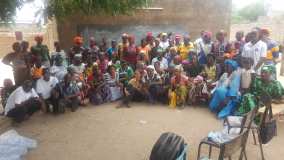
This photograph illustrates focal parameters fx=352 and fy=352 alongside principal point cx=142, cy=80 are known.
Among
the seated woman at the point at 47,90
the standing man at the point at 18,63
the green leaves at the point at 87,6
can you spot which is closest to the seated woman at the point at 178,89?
the seated woman at the point at 47,90

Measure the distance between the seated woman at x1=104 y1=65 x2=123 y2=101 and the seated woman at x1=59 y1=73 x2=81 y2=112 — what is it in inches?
34.1

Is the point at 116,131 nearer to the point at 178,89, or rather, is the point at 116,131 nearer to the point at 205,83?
the point at 178,89

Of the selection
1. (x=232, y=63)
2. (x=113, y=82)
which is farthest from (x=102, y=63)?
(x=232, y=63)

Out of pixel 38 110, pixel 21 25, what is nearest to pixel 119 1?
pixel 38 110

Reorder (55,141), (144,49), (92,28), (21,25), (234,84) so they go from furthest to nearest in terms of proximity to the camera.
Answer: (21,25) < (92,28) < (144,49) < (234,84) < (55,141)

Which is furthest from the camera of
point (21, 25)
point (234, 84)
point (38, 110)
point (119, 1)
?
point (21, 25)

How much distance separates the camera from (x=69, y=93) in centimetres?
824

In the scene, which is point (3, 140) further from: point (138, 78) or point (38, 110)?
point (138, 78)

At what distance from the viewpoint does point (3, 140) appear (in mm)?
6098

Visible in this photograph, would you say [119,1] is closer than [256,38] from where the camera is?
Yes

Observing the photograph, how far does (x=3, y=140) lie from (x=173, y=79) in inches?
159

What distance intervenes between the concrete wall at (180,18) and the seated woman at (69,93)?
4002 millimetres

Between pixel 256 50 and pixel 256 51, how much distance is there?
23mm

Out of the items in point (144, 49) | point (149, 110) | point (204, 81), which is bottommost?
point (149, 110)
